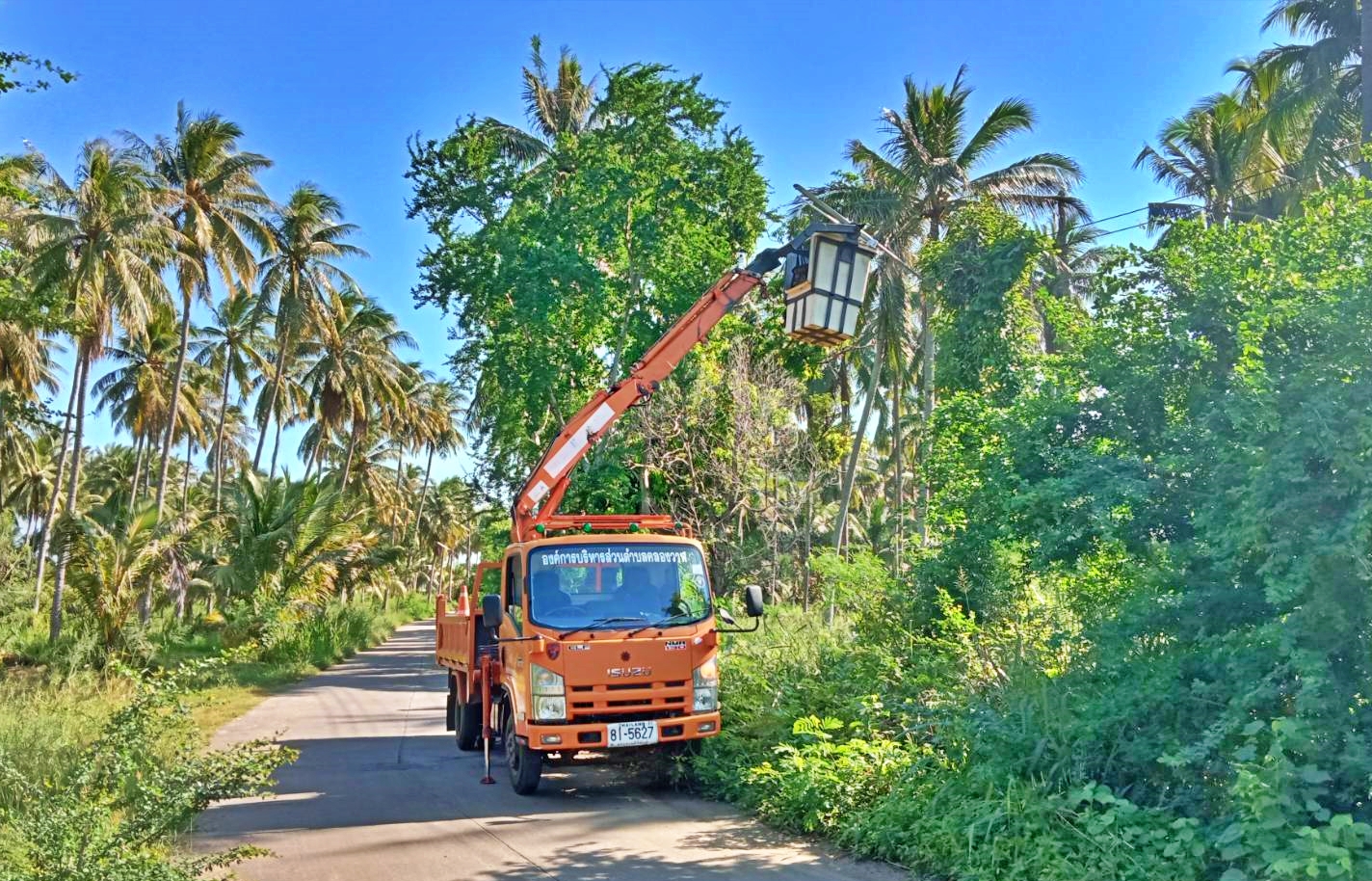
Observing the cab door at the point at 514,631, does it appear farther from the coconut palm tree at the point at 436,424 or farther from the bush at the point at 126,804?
the coconut palm tree at the point at 436,424

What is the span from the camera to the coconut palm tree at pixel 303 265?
4112 cm

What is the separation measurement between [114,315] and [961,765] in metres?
30.7

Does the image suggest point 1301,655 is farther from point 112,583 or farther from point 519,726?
point 112,583

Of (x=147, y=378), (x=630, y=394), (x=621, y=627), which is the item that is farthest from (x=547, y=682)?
(x=147, y=378)

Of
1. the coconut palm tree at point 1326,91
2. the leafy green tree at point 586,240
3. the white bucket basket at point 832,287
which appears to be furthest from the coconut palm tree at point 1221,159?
the white bucket basket at point 832,287

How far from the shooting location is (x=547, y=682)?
9781mm

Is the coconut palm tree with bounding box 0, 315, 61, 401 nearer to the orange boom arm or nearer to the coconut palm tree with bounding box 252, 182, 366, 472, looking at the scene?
the coconut palm tree with bounding box 252, 182, 366, 472

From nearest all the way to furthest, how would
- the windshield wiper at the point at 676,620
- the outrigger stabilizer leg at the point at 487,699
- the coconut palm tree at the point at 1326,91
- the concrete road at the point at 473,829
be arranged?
the concrete road at the point at 473,829, the windshield wiper at the point at 676,620, the outrigger stabilizer leg at the point at 487,699, the coconut palm tree at the point at 1326,91

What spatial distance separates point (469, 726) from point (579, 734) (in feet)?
13.0

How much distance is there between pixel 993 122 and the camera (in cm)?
2728

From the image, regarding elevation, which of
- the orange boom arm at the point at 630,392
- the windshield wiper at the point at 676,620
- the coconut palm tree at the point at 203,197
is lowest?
the windshield wiper at the point at 676,620

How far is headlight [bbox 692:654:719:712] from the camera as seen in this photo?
1016cm

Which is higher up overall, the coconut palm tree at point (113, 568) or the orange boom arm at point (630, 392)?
the orange boom arm at point (630, 392)

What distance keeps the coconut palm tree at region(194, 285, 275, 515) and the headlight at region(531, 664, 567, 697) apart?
109ft
